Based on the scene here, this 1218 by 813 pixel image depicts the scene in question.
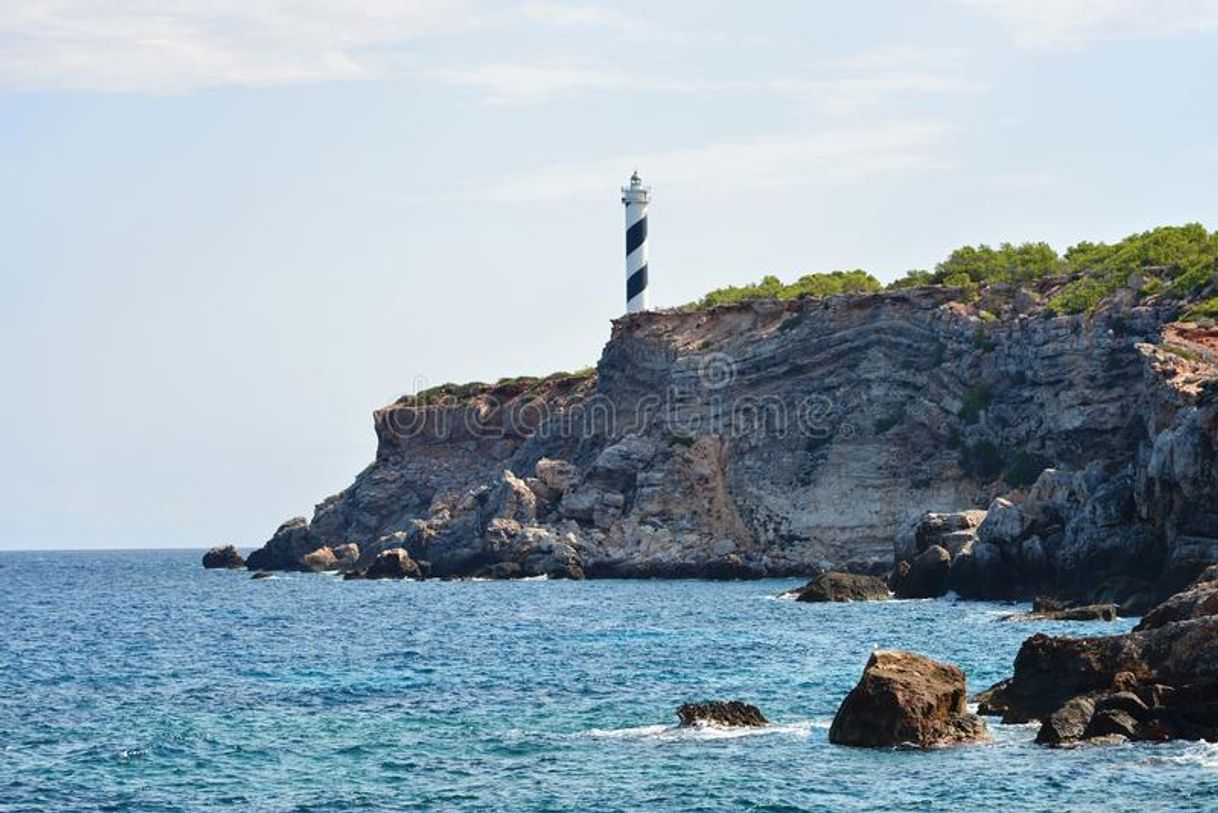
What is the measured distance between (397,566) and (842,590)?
118 feet

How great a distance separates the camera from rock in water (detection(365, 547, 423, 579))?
97.5 meters

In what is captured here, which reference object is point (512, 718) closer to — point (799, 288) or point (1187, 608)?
point (1187, 608)

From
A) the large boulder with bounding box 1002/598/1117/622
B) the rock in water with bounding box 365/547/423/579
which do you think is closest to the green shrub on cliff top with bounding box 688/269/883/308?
the rock in water with bounding box 365/547/423/579

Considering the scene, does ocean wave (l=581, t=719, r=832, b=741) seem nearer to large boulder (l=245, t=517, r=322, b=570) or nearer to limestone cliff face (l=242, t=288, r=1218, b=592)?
limestone cliff face (l=242, t=288, r=1218, b=592)

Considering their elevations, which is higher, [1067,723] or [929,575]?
[929,575]

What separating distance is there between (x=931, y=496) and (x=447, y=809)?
60.6 meters

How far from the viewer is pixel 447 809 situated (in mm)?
27750

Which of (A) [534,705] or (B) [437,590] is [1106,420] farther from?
(A) [534,705]

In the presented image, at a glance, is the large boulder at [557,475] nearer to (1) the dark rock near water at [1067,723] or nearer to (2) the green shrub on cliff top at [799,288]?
(2) the green shrub on cliff top at [799,288]

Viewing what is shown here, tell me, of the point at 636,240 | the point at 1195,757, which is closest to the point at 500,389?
the point at 636,240

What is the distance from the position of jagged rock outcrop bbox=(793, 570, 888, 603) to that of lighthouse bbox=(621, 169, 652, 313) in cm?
4413

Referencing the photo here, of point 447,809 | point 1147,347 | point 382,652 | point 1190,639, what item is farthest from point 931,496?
point 447,809

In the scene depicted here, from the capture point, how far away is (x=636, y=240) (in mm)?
112125

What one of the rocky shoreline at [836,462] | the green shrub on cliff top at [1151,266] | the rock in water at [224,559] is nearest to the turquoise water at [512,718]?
the rocky shoreline at [836,462]
